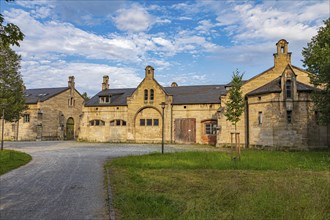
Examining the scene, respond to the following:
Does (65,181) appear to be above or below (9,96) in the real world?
below

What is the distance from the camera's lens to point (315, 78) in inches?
766

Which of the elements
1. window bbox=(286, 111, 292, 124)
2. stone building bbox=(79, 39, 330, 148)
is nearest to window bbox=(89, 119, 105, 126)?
stone building bbox=(79, 39, 330, 148)

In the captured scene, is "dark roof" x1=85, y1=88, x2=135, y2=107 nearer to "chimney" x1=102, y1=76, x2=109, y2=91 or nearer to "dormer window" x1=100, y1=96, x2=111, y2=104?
"dormer window" x1=100, y1=96, x2=111, y2=104

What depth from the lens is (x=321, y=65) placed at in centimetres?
1708

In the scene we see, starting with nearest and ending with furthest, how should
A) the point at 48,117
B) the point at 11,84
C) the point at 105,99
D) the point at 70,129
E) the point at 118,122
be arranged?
the point at 11,84, the point at 118,122, the point at 105,99, the point at 48,117, the point at 70,129

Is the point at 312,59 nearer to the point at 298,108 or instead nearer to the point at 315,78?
the point at 315,78

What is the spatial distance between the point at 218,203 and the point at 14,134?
44.6m

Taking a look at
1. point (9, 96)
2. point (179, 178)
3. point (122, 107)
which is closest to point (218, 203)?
point (179, 178)

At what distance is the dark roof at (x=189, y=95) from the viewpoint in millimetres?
36303

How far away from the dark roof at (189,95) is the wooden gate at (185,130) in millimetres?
2517

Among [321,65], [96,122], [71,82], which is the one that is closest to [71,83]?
[71,82]

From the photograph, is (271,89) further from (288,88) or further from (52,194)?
(52,194)

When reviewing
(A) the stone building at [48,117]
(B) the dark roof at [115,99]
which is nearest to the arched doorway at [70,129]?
(A) the stone building at [48,117]

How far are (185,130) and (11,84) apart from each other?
810 inches
